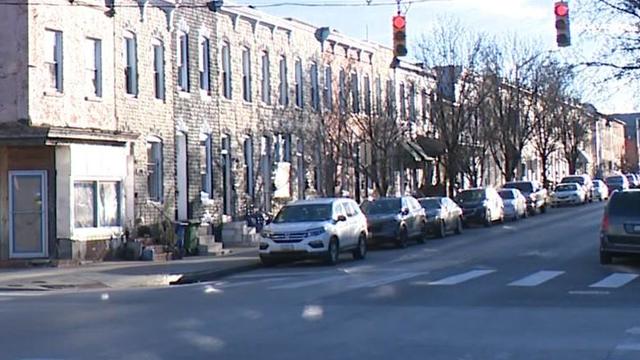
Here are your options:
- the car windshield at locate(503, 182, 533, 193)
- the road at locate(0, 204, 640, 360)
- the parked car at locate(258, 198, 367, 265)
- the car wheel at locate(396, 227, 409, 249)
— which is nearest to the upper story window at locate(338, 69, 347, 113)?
the car wheel at locate(396, 227, 409, 249)

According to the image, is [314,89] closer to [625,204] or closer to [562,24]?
[625,204]

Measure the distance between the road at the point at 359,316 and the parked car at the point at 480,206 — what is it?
59.4ft

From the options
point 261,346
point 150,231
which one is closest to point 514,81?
point 150,231

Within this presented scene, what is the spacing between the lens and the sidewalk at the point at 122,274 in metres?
22.6

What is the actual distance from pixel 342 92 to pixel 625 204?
22220mm

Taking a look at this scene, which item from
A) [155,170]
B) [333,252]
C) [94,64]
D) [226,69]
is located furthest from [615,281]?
[226,69]

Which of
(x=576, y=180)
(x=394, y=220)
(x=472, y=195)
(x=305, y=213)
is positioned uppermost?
(x=576, y=180)

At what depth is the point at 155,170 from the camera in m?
32.4

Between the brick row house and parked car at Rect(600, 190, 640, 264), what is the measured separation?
1265 centimetres

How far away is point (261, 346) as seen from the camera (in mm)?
12234

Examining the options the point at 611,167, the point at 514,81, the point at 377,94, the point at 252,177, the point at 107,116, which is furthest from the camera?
the point at 611,167

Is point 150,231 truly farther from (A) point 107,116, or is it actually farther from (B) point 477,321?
(B) point 477,321

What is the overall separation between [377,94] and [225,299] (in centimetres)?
3161

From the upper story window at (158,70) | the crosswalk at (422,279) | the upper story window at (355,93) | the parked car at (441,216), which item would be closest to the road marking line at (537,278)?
the crosswalk at (422,279)
